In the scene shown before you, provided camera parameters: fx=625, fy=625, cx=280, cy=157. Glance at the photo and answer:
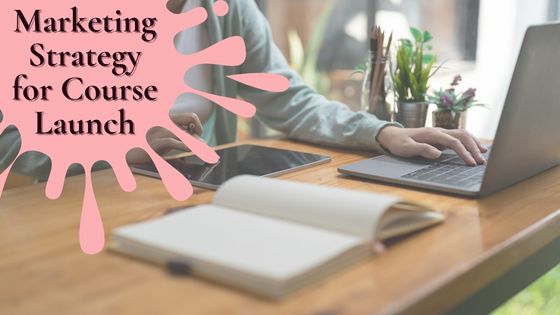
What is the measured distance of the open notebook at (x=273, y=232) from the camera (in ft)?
1.96

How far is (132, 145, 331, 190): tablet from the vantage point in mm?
1048

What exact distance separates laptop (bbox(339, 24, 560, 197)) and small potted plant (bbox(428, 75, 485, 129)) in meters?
0.24

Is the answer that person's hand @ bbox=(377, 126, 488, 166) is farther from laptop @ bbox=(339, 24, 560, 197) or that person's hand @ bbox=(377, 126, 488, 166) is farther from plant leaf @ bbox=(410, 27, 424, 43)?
plant leaf @ bbox=(410, 27, 424, 43)

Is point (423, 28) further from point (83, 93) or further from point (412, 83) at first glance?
point (83, 93)

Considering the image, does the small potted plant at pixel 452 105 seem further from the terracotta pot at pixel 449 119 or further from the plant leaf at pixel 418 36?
the plant leaf at pixel 418 36

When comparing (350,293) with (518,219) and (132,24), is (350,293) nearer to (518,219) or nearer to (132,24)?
(518,219)

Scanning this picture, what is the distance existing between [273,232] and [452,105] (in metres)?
0.78

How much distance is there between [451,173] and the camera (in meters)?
1.03

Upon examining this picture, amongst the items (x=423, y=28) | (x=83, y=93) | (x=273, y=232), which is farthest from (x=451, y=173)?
(x=423, y=28)

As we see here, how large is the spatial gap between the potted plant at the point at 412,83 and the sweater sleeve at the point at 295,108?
11 centimetres

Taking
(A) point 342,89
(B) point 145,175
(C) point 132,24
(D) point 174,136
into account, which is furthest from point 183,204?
(A) point 342,89

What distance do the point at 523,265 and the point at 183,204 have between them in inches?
19.0

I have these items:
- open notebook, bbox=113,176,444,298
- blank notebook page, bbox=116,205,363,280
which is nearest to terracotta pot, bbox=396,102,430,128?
open notebook, bbox=113,176,444,298

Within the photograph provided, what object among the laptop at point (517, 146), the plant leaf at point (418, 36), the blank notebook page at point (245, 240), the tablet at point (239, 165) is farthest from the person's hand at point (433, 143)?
the blank notebook page at point (245, 240)
